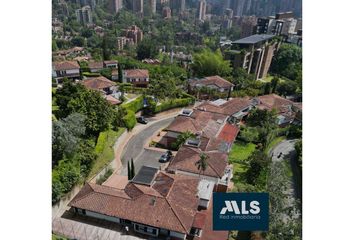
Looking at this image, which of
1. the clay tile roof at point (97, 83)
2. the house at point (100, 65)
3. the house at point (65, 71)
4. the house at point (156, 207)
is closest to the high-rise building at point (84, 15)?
the house at point (100, 65)

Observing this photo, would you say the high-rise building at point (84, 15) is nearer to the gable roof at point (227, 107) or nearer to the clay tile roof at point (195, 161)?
the gable roof at point (227, 107)

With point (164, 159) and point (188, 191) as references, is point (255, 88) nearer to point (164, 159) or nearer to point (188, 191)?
point (164, 159)

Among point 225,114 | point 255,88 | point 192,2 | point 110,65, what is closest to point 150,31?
point 192,2

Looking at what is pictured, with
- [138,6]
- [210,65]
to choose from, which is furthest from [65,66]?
[138,6]

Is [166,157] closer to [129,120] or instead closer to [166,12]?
[129,120]

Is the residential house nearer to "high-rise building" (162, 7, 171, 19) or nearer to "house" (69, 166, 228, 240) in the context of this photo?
"house" (69, 166, 228, 240)

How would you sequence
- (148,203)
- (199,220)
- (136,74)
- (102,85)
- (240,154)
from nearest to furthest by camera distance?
(199,220)
(148,203)
(240,154)
(102,85)
(136,74)
